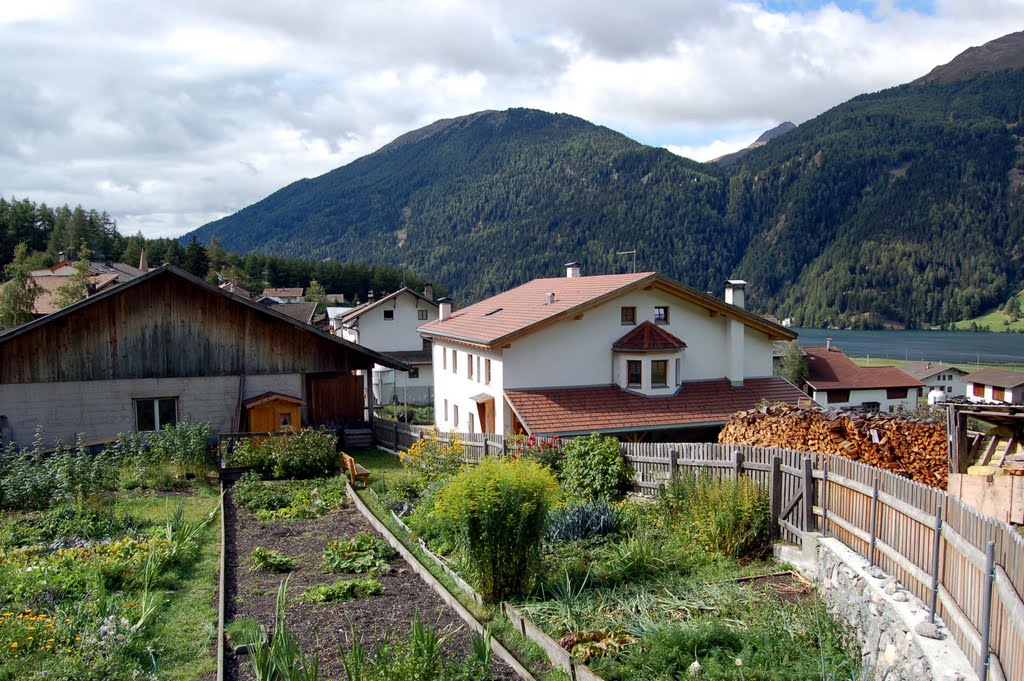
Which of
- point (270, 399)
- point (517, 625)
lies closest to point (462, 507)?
point (517, 625)

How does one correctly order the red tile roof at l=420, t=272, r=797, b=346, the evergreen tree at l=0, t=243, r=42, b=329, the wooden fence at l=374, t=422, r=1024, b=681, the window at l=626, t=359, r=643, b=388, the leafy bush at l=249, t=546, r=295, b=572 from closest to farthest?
1. the wooden fence at l=374, t=422, r=1024, b=681
2. the leafy bush at l=249, t=546, r=295, b=572
3. the red tile roof at l=420, t=272, r=797, b=346
4. the window at l=626, t=359, r=643, b=388
5. the evergreen tree at l=0, t=243, r=42, b=329

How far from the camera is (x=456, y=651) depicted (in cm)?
864

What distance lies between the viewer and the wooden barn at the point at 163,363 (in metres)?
21.9

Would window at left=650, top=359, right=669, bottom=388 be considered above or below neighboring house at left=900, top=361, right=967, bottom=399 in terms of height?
above

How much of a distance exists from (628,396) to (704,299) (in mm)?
4741

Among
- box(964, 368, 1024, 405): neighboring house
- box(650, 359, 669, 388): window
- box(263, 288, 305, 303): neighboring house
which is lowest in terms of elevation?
box(964, 368, 1024, 405): neighboring house

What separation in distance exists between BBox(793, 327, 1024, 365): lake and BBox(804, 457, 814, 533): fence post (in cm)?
13556

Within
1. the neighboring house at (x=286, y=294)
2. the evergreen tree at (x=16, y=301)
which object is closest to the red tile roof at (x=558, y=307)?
the evergreen tree at (x=16, y=301)

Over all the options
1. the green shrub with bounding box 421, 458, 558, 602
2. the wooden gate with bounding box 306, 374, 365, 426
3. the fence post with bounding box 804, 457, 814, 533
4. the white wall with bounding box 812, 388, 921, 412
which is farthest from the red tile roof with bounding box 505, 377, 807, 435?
the white wall with bounding box 812, 388, 921, 412

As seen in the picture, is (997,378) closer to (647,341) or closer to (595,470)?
(647,341)

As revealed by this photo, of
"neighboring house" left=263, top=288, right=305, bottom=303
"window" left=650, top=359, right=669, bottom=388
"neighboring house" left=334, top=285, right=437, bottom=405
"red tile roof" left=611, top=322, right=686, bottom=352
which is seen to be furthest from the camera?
"neighboring house" left=263, top=288, right=305, bottom=303

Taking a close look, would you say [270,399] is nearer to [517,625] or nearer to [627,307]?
[627,307]

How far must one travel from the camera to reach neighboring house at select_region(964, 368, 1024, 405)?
79312 mm

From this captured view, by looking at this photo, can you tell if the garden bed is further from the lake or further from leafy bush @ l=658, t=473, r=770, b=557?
the lake
